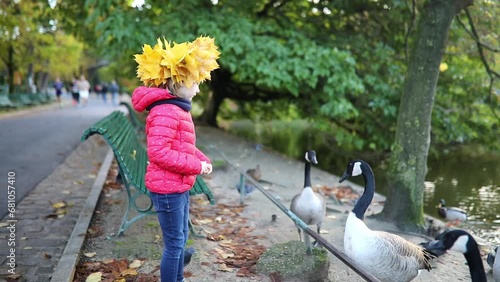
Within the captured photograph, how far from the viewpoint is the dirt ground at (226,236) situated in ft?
14.0

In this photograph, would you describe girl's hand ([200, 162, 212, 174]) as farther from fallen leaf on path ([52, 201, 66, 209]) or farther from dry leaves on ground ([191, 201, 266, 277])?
fallen leaf on path ([52, 201, 66, 209])

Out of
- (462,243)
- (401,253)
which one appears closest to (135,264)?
(401,253)

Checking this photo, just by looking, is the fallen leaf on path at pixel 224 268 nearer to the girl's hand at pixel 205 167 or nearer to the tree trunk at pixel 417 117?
the girl's hand at pixel 205 167

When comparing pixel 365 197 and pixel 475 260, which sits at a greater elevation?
pixel 365 197

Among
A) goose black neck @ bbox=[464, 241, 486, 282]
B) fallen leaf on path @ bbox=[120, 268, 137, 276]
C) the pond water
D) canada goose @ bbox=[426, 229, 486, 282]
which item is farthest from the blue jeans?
the pond water

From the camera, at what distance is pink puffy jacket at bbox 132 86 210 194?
3186 mm

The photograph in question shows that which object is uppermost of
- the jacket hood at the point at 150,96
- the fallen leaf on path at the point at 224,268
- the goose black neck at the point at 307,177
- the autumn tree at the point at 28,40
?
the autumn tree at the point at 28,40

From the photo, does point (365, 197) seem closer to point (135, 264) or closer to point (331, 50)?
point (135, 264)

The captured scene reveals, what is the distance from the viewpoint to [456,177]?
13.3m

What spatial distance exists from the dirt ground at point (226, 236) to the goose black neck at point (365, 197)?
2.60ft

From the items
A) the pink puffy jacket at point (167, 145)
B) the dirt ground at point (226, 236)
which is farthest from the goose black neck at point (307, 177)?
the pink puffy jacket at point (167, 145)

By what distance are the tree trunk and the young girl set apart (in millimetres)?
3715

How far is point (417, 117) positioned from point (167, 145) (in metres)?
4.11

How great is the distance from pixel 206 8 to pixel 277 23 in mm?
2437
